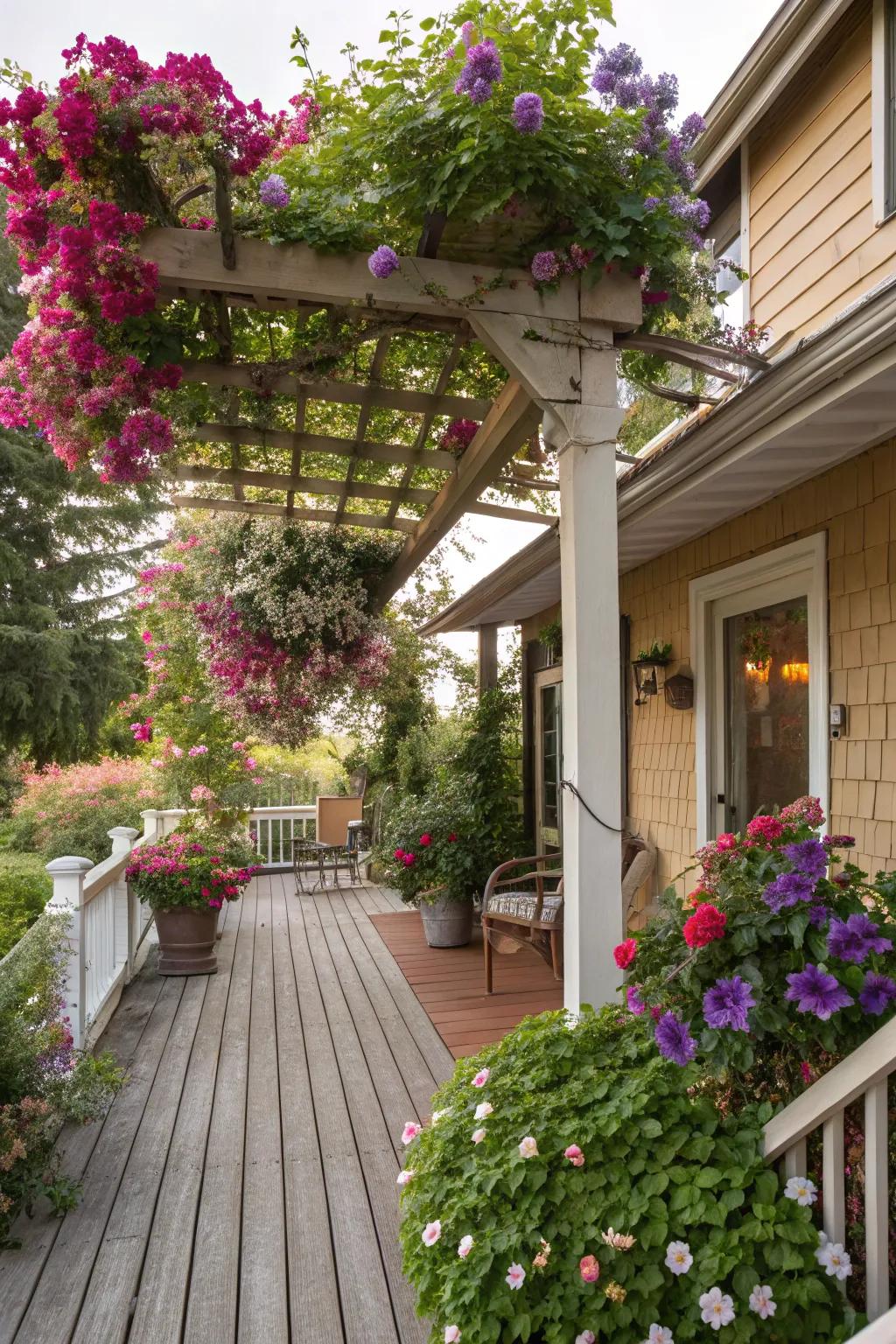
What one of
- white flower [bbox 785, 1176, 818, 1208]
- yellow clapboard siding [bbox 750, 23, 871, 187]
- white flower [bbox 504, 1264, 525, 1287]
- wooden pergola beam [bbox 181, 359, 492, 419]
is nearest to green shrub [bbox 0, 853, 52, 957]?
wooden pergola beam [bbox 181, 359, 492, 419]

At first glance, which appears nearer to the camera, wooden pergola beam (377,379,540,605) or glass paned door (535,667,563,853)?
wooden pergola beam (377,379,540,605)

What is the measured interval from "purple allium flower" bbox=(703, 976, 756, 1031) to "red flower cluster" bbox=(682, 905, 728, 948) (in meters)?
0.09

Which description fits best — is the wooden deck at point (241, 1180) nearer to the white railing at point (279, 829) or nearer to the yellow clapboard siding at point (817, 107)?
the yellow clapboard siding at point (817, 107)

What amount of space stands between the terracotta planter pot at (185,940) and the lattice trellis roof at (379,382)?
7.64ft

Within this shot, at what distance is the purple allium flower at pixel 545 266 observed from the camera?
8.25ft

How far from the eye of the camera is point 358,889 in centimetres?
857

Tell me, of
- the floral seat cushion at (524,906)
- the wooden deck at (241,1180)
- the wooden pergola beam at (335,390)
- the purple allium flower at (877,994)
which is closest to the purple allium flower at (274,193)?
the wooden pergola beam at (335,390)

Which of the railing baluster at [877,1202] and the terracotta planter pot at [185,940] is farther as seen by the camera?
the terracotta planter pot at [185,940]

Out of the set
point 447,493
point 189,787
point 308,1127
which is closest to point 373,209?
point 447,493

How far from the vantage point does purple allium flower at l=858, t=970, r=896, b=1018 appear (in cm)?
170

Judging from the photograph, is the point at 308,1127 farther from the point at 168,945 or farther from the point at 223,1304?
A: the point at 168,945

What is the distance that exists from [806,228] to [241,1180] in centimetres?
455

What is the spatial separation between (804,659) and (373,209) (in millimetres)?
2273

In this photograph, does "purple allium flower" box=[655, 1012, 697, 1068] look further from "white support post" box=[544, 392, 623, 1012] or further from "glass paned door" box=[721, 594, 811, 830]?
"glass paned door" box=[721, 594, 811, 830]
